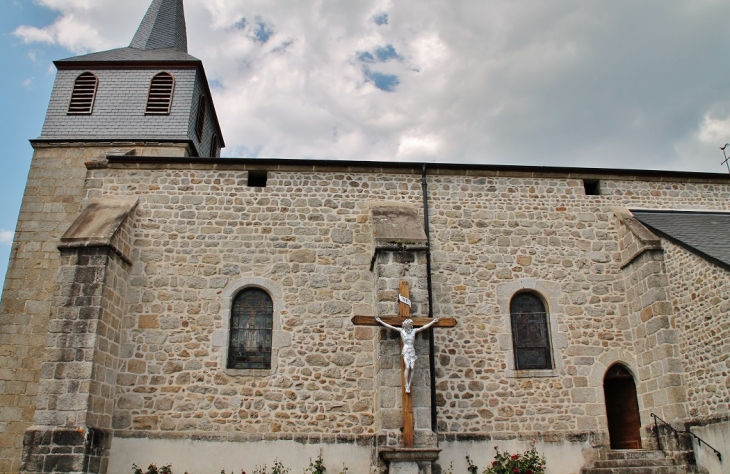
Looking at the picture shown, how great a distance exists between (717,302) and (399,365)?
15.8 ft

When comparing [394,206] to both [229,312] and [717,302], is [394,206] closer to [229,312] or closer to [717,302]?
[229,312]

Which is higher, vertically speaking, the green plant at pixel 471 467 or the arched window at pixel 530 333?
the arched window at pixel 530 333

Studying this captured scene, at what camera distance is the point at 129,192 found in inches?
391

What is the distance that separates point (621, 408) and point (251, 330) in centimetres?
652

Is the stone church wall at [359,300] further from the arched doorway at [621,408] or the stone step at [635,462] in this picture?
the stone step at [635,462]

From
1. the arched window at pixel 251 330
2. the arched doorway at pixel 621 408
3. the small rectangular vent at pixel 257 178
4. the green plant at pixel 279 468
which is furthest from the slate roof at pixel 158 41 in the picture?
the arched doorway at pixel 621 408

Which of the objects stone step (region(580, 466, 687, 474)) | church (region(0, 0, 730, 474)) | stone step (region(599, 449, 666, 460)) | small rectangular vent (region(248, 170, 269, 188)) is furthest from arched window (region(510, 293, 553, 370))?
small rectangular vent (region(248, 170, 269, 188))

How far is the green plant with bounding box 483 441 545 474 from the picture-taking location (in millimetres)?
8086

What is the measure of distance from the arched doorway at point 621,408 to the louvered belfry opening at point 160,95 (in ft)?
38.2

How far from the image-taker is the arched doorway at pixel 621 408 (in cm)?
913

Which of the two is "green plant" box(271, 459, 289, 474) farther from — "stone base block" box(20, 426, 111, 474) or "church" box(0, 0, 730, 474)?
"stone base block" box(20, 426, 111, 474)

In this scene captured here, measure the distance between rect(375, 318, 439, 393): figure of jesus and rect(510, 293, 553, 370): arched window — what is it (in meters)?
2.28

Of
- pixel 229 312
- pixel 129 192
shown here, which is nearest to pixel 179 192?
pixel 129 192

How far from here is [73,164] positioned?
1250 cm
